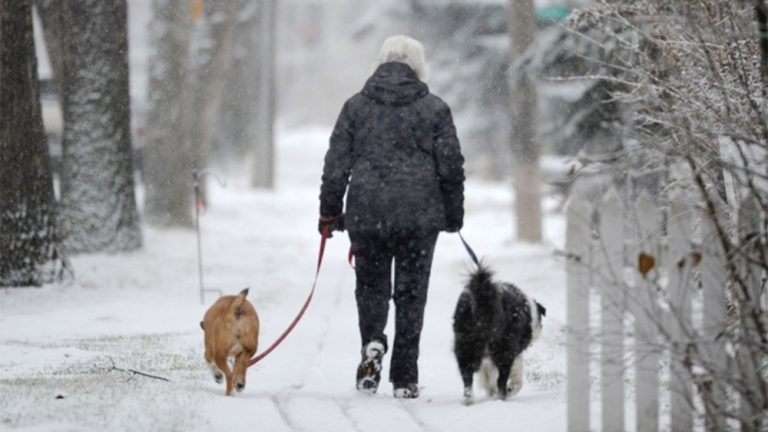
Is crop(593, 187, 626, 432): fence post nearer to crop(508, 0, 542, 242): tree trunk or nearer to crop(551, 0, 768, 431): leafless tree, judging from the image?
crop(551, 0, 768, 431): leafless tree

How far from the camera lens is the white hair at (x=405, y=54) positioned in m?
6.91

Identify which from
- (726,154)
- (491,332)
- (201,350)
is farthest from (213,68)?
(726,154)

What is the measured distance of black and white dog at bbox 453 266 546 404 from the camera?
21.1 ft

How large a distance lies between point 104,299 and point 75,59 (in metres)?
3.84

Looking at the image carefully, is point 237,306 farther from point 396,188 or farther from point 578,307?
point 578,307

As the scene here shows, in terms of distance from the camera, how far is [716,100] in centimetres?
719

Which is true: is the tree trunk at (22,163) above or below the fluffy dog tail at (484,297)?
above

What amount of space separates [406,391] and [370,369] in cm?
24

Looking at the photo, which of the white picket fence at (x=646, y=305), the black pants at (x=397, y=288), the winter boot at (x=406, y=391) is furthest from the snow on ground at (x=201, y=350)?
the white picket fence at (x=646, y=305)

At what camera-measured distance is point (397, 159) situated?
6.77 m

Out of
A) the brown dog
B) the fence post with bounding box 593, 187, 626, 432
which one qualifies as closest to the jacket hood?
the brown dog

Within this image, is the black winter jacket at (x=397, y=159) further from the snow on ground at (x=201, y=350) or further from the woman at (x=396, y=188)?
the snow on ground at (x=201, y=350)

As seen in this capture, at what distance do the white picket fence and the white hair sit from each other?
2.16 m

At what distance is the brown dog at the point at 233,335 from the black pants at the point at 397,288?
71cm
